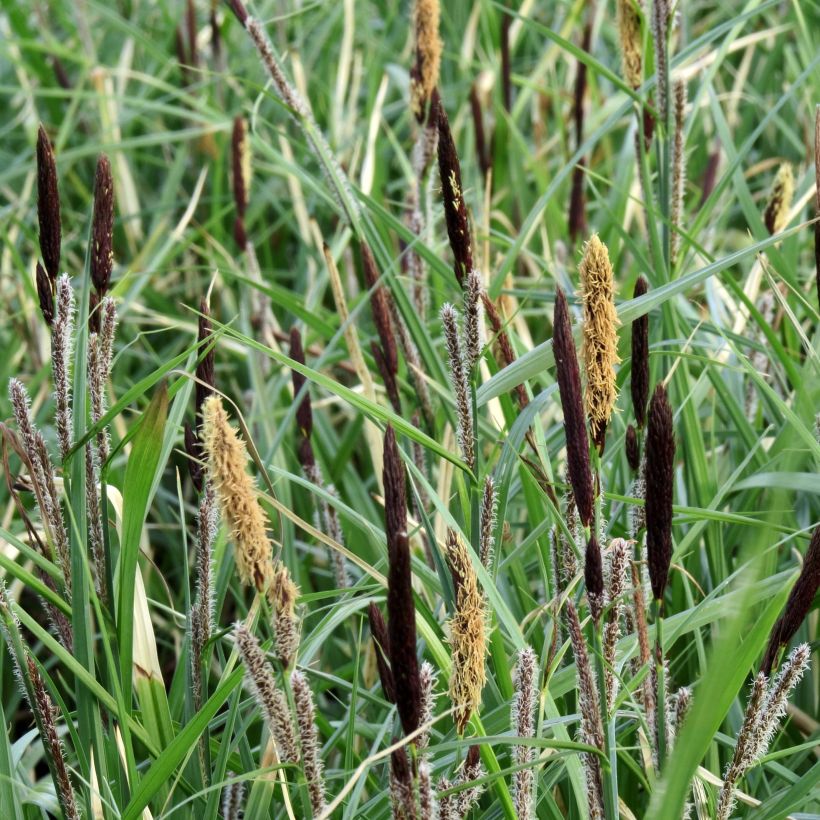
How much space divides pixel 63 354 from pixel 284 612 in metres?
0.35

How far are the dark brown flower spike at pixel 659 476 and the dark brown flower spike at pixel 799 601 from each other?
13 centimetres

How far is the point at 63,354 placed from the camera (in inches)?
40.1

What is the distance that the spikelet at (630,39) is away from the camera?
1.46 m

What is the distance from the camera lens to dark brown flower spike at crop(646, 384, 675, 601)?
2.71 feet

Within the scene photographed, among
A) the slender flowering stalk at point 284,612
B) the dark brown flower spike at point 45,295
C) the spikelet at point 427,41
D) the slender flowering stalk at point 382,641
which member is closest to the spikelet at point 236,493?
the slender flowering stalk at point 284,612

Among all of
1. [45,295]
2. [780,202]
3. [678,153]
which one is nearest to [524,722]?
[45,295]

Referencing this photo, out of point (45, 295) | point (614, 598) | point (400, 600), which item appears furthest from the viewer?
point (45, 295)

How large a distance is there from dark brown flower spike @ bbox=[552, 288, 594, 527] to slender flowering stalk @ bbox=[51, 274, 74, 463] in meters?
0.48

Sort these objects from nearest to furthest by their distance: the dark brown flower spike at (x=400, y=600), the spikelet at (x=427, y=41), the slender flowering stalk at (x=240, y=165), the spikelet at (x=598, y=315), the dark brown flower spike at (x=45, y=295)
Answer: the dark brown flower spike at (x=400, y=600), the spikelet at (x=598, y=315), the dark brown flower spike at (x=45, y=295), the spikelet at (x=427, y=41), the slender flowering stalk at (x=240, y=165)

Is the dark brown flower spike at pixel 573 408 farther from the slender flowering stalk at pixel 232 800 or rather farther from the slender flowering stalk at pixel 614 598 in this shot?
the slender flowering stalk at pixel 232 800

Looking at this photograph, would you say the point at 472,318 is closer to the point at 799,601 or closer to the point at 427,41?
the point at 799,601

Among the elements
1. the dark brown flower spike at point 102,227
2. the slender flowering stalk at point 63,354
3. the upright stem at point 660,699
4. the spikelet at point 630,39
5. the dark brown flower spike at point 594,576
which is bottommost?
the upright stem at point 660,699

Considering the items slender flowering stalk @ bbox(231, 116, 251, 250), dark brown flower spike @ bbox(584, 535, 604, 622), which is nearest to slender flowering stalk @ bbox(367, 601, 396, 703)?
dark brown flower spike @ bbox(584, 535, 604, 622)

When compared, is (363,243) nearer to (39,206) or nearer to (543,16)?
(39,206)
